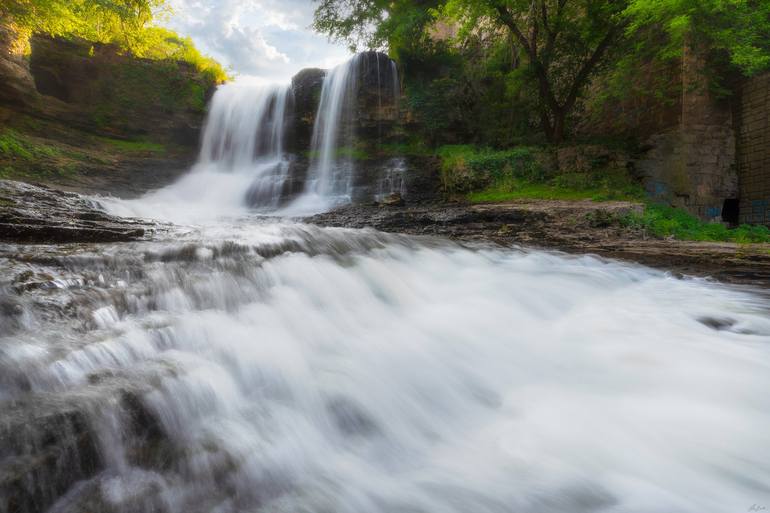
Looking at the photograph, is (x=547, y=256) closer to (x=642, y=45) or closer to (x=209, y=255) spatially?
(x=209, y=255)

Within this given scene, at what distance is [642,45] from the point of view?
9.79 metres

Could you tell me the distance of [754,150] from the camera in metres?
9.94

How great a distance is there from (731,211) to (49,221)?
14.3 meters

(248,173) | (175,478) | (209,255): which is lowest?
(175,478)

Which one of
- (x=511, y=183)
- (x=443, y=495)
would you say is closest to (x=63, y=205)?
(x=443, y=495)

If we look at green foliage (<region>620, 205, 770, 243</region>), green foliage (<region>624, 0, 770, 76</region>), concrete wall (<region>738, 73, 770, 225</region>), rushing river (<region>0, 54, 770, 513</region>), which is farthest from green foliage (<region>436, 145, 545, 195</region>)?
rushing river (<region>0, 54, 770, 513</region>)

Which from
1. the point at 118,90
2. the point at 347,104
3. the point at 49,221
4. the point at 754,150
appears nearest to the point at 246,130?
the point at 347,104

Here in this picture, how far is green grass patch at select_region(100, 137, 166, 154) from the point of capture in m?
13.1

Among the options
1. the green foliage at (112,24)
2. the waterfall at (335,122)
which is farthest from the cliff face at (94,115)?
the waterfall at (335,122)

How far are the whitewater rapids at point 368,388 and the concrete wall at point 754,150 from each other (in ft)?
28.7

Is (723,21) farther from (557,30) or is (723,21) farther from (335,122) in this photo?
(335,122)

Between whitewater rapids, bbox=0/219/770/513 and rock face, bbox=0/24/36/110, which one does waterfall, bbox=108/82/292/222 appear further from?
whitewater rapids, bbox=0/219/770/513

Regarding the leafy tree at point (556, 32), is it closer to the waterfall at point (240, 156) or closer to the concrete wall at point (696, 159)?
the concrete wall at point (696, 159)

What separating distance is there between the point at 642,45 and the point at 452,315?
10281 millimetres
